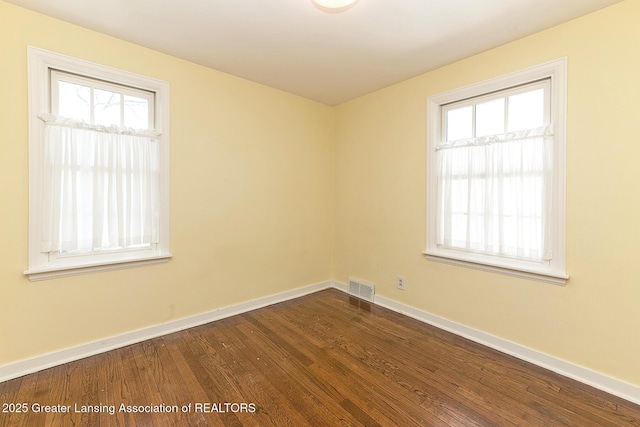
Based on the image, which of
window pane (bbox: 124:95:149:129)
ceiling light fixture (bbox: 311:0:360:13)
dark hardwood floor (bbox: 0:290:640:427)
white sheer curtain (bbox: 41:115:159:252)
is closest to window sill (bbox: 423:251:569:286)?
dark hardwood floor (bbox: 0:290:640:427)

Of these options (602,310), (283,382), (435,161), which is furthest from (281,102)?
(602,310)

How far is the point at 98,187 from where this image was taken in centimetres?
223

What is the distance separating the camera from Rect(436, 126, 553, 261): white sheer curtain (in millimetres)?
2145

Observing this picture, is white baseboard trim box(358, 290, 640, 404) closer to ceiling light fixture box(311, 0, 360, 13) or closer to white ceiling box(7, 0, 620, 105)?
white ceiling box(7, 0, 620, 105)

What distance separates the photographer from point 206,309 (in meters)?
2.79

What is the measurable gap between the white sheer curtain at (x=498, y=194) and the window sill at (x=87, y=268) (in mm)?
2682

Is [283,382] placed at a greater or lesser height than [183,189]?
lesser

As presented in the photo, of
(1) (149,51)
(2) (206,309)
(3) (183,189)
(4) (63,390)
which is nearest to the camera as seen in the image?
(4) (63,390)

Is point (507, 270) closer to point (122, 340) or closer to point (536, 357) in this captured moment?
point (536, 357)

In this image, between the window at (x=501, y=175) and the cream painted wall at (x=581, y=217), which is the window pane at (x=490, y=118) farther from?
the cream painted wall at (x=581, y=217)

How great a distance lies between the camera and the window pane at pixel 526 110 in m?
2.19

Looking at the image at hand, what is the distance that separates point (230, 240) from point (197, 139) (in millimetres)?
1057

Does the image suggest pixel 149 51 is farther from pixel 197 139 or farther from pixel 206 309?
pixel 206 309

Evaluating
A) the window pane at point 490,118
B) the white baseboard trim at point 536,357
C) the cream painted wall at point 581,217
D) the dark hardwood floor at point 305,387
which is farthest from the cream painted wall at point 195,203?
the window pane at point 490,118
